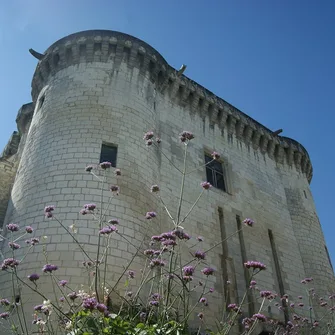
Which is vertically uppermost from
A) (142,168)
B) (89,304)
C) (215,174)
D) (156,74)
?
(156,74)

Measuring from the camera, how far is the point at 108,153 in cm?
858

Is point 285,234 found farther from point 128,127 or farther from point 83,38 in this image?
point 83,38

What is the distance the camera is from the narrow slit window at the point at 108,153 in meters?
8.45

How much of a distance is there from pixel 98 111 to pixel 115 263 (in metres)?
3.77

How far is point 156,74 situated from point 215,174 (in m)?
3.37

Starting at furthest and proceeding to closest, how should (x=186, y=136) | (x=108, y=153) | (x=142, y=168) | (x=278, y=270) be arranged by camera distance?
(x=278, y=270)
(x=142, y=168)
(x=108, y=153)
(x=186, y=136)

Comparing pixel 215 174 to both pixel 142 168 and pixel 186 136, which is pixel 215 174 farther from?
pixel 186 136

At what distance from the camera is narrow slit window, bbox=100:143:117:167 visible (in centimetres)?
845

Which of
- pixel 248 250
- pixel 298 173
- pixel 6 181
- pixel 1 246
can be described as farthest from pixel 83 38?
pixel 298 173

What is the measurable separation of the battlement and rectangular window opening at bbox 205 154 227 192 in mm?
1680

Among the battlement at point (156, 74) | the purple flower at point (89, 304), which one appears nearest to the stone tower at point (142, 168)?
the battlement at point (156, 74)

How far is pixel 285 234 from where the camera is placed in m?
12.3

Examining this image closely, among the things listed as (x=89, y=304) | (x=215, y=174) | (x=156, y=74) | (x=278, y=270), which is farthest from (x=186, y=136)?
(x=278, y=270)

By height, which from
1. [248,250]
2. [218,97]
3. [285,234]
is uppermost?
[218,97]
